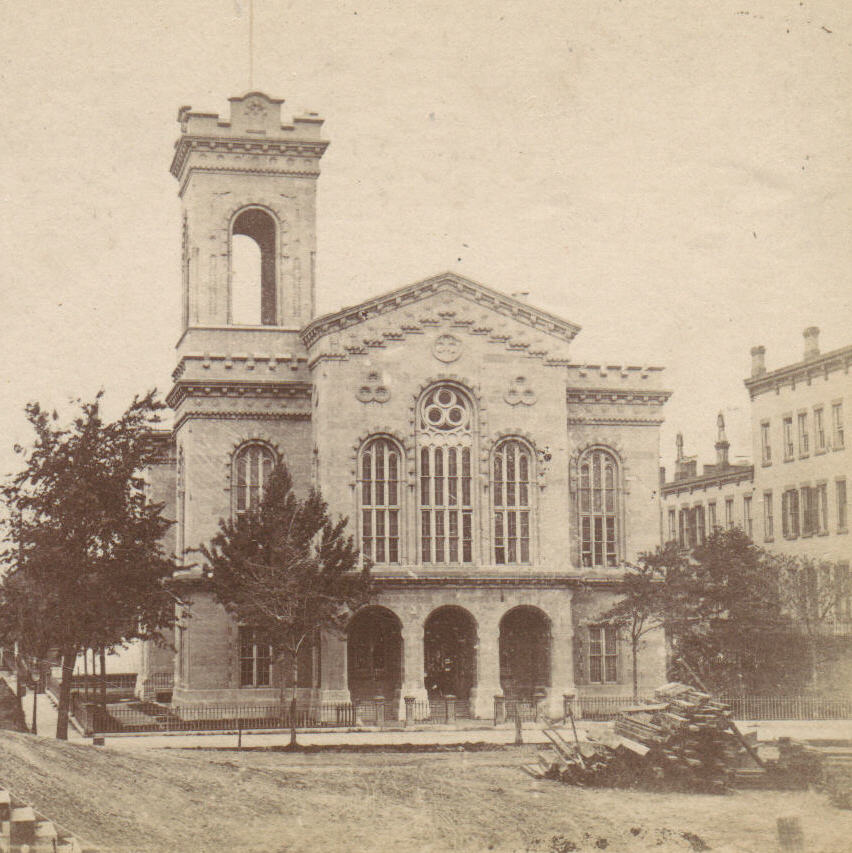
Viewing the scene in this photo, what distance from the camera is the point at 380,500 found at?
4534cm

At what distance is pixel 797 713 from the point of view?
41875 mm

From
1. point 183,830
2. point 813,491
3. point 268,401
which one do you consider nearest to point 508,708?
point 268,401

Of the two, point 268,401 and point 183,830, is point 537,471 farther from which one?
point 183,830

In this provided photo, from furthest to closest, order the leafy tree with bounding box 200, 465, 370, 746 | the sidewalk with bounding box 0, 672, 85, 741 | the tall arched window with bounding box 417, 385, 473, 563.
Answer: the tall arched window with bounding box 417, 385, 473, 563 < the sidewalk with bounding box 0, 672, 85, 741 < the leafy tree with bounding box 200, 465, 370, 746

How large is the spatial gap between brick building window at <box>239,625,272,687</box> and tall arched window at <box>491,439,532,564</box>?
8856 mm

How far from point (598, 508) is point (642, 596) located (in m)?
5.81

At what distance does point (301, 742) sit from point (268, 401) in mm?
15739

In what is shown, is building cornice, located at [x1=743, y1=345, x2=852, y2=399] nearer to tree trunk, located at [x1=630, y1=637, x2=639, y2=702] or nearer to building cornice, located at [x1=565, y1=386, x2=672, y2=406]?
building cornice, located at [x1=565, y1=386, x2=672, y2=406]

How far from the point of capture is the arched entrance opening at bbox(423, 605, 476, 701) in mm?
46469

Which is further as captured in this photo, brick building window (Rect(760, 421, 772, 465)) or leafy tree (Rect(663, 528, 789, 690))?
brick building window (Rect(760, 421, 772, 465))

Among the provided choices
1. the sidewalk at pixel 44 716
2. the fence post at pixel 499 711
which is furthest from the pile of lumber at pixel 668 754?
the sidewalk at pixel 44 716

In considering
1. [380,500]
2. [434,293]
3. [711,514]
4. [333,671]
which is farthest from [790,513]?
[333,671]

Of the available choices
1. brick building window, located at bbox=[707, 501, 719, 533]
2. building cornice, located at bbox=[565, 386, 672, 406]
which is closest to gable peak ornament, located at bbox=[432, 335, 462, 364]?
building cornice, located at bbox=[565, 386, 672, 406]

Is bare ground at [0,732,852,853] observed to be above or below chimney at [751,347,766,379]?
below
